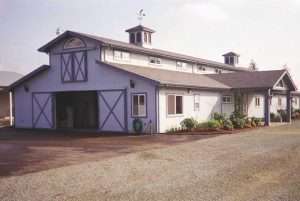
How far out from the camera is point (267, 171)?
10.1m

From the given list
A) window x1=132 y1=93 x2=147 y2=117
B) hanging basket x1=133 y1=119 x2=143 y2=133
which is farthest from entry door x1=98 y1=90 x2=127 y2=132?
hanging basket x1=133 y1=119 x2=143 y2=133

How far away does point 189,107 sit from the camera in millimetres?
23750

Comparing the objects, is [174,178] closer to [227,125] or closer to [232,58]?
[227,125]

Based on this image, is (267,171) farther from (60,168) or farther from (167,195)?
(60,168)

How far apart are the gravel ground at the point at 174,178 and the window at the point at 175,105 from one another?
26.7 feet

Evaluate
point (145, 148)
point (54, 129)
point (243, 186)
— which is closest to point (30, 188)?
point (243, 186)

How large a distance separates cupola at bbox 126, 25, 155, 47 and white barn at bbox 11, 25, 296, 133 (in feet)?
→ 11.4

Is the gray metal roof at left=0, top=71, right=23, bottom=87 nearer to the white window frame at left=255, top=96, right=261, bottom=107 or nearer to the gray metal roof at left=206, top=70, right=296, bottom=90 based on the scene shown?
the gray metal roof at left=206, top=70, right=296, bottom=90

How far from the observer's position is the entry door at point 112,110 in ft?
72.3

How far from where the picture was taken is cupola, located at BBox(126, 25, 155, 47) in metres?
32.1

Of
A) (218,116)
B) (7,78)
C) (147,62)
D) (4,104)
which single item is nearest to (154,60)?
(147,62)

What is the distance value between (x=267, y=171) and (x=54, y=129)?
18.0 m

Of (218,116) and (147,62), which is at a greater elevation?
(147,62)

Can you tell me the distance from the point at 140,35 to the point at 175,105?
38.1ft
